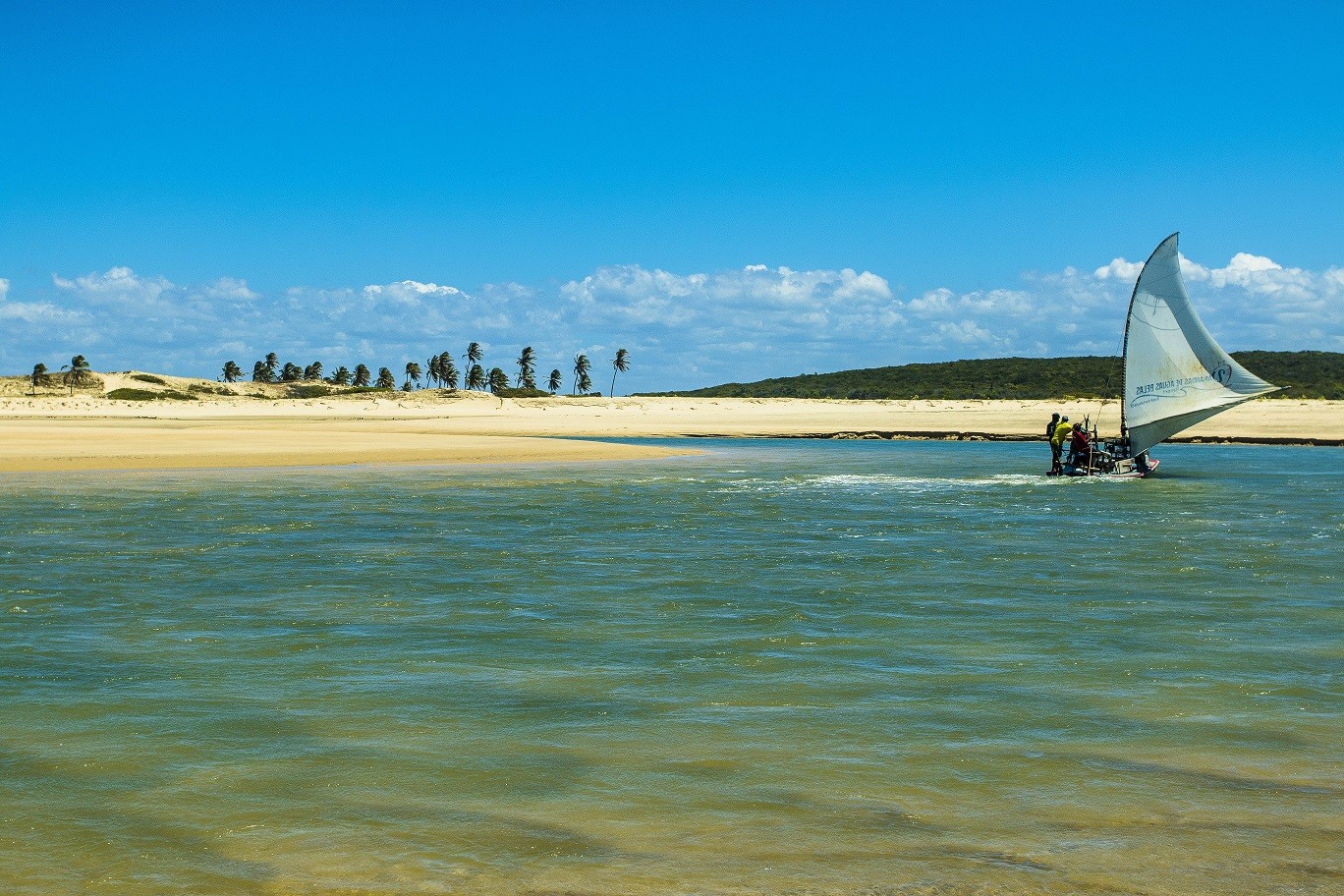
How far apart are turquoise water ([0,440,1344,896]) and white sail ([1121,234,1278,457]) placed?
65.1ft

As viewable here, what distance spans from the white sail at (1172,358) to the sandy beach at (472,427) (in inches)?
581

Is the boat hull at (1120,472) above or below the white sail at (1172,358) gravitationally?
below

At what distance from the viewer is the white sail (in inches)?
1583

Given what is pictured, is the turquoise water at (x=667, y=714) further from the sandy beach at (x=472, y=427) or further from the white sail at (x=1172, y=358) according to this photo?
the sandy beach at (x=472, y=427)

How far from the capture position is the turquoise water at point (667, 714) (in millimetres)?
6492

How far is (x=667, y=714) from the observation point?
9.66m

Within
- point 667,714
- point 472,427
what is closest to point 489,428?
point 472,427

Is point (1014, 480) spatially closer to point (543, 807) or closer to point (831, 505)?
point (831, 505)

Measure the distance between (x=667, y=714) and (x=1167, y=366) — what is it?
1415 inches

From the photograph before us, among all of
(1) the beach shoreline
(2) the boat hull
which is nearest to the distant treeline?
(1) the beach shoreline

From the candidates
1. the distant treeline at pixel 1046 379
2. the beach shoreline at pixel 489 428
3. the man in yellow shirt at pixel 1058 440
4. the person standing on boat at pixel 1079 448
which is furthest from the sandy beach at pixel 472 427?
the distant treeline at pixel 1046 379

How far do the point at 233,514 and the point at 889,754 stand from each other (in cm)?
2102

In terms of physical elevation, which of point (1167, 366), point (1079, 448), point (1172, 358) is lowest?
point (1079, 448)

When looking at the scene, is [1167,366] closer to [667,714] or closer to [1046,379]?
[667,714]
